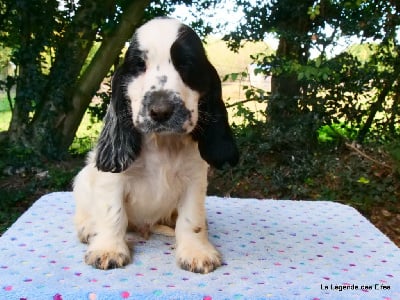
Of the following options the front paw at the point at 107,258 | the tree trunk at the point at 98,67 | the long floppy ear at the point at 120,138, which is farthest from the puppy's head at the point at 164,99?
the tree trunk at the point at 98,67

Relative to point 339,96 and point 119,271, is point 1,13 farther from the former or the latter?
point 119,271

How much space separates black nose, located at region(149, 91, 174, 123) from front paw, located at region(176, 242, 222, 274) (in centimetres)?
68

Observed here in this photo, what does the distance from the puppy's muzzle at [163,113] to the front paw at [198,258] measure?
0.62 meters

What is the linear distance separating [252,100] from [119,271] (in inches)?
153

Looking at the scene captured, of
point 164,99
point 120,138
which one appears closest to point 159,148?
point 120,138

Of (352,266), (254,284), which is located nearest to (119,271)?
(254,284)

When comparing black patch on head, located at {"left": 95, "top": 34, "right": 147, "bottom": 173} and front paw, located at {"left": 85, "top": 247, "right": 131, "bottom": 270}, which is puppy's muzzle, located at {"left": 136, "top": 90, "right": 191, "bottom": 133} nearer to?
black patch on head, located at {"left": 95, "top": 34, "right": 147, "bottom": 173}

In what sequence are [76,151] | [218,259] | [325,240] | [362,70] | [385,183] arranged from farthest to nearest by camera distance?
[76,151] < [362,70] < [385,183] < [325,240] < [218,259]

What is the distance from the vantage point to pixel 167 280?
6.88ft

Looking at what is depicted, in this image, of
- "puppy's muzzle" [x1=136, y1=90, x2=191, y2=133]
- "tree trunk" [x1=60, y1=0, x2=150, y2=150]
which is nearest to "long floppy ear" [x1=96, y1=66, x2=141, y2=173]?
"puppy's muzzle" [x1=136, y1=90, x2=191, y2=133]

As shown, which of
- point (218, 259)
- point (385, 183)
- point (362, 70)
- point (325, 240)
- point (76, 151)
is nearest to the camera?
point (218, 259)

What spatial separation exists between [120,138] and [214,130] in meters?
0.42

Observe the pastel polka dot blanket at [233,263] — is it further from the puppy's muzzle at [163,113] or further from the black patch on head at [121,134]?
the puppy's muzzle at [163,113]

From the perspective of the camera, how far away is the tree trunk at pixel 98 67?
558 centimetres
